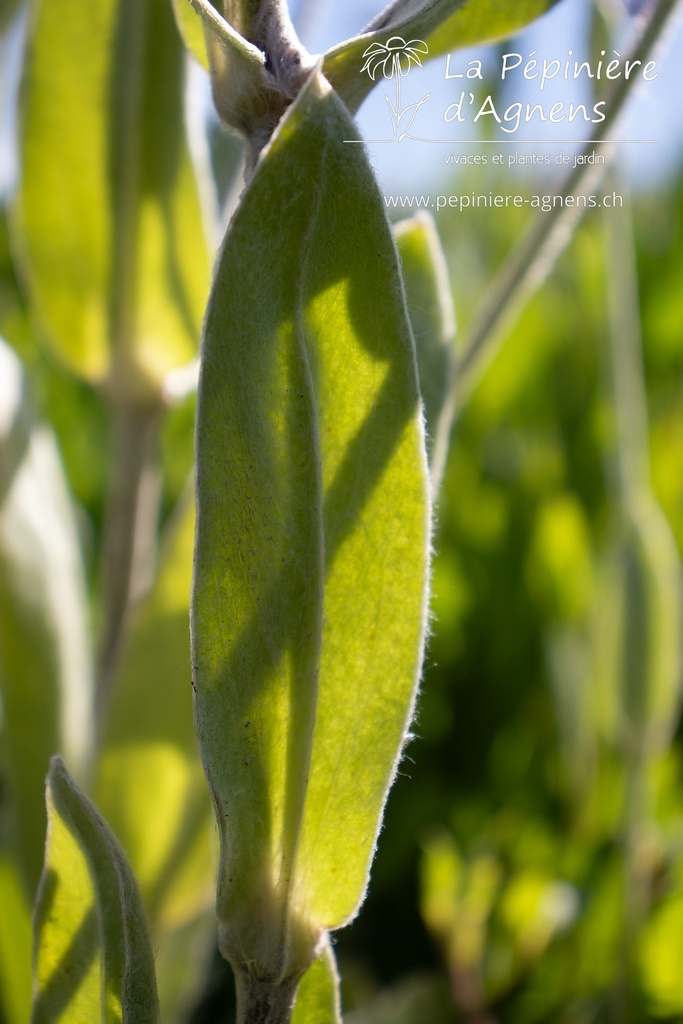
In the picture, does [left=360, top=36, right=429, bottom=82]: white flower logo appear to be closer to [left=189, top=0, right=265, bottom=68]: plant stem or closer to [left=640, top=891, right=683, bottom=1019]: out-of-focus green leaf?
[left=189, top=0, right=265, bottom=68]: plant stem

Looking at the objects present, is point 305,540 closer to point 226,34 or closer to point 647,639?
point 226,34

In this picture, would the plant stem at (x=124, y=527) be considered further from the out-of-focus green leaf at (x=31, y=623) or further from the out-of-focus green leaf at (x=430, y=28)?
the out-of-focus green leaf at (x=430, y=28)

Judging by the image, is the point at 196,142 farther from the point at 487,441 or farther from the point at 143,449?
the point at 487,441

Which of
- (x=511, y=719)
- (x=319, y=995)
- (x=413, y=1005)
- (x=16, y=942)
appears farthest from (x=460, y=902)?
(x=319, y=995)

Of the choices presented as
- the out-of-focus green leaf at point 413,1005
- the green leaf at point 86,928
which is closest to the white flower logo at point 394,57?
the green leaf at point 86,928

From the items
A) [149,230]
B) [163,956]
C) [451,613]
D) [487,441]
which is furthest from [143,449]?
[487,441]

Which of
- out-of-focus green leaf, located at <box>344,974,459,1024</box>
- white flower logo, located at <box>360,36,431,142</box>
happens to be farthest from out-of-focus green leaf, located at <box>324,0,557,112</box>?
out-of-focus green leaf, located at <box>344,974,459,1024</box>
